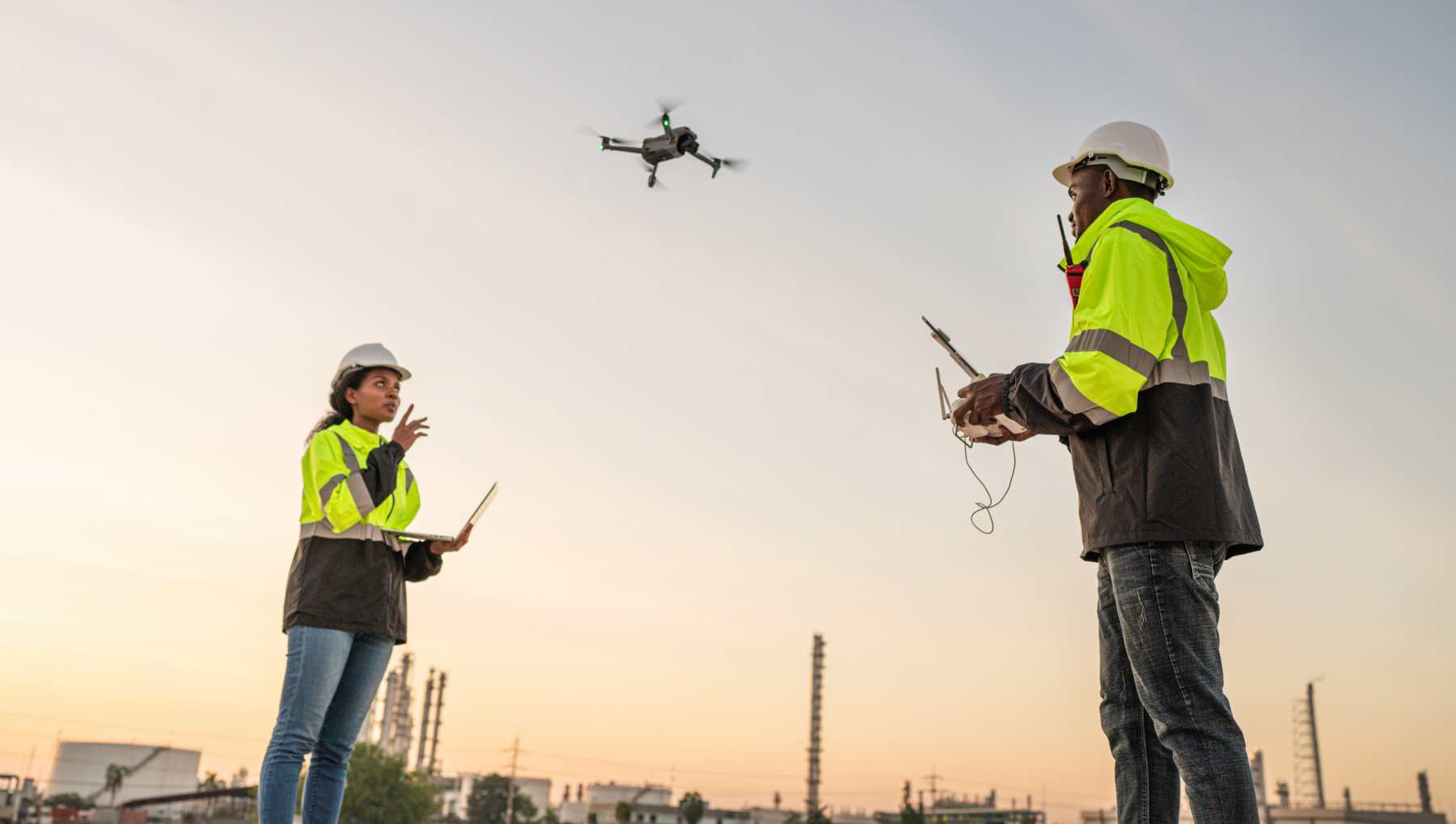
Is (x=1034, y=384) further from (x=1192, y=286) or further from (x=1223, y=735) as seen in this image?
(x=1223, y=735)

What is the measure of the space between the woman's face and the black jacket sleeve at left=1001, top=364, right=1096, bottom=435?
3.09 meters

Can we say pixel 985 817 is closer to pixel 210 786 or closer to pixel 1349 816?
pixel 1349 816

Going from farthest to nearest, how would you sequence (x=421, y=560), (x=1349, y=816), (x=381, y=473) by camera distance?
1. (x=1349, y=816)
2. (x=421, y=560)
3. (x=381, y=473)

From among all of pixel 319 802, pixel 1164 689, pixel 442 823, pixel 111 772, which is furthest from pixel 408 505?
pixel 111 772

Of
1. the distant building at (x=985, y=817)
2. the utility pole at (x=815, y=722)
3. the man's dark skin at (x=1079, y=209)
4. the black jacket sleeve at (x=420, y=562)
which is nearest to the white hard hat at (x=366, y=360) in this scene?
the black jacket sleeve at (x=420, y=562)

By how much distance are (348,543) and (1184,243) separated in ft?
11.5

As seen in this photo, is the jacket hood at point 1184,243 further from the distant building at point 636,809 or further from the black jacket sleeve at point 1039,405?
the distant building at point 636,809

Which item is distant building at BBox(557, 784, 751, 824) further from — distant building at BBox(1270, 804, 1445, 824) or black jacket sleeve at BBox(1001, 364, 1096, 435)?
black jacket sleeve at BBox(1001, 364, 1096, 435)

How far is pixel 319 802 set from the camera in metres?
4.55

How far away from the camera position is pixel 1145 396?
122 inches

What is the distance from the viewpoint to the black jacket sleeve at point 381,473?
15.7 feet

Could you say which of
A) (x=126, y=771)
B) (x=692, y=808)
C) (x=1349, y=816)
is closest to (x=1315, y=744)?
(x=1349, y=816)

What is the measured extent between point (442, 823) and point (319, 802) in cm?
8888

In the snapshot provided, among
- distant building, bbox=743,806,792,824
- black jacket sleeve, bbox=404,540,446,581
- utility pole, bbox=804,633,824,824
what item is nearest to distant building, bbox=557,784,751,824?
distant building, bbox=743,806,792,824
